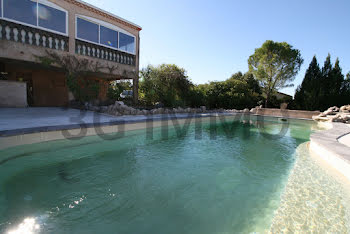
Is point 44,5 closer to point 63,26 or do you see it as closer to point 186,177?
point 63,26

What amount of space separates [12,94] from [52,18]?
13.6 feet

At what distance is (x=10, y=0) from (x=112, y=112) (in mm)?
6425

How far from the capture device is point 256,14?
11672 mm

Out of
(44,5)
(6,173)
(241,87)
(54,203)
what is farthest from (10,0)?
(241,87)

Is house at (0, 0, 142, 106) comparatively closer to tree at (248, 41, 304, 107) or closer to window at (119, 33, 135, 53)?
window at (119, 33, 135, 53)

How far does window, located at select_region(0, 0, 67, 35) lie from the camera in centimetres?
746

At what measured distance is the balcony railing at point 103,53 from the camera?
376 inches

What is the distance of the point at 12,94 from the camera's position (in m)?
7.91

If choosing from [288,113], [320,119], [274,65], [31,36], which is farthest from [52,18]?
[274,65]

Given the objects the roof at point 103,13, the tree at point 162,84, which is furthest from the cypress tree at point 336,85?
the roof at point 103,13

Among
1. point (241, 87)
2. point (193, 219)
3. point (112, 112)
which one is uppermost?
point (241, 87)

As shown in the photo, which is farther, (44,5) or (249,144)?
(44,5)

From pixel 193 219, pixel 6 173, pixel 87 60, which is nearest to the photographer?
pixel 193 219

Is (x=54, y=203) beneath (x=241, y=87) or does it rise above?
beneath
